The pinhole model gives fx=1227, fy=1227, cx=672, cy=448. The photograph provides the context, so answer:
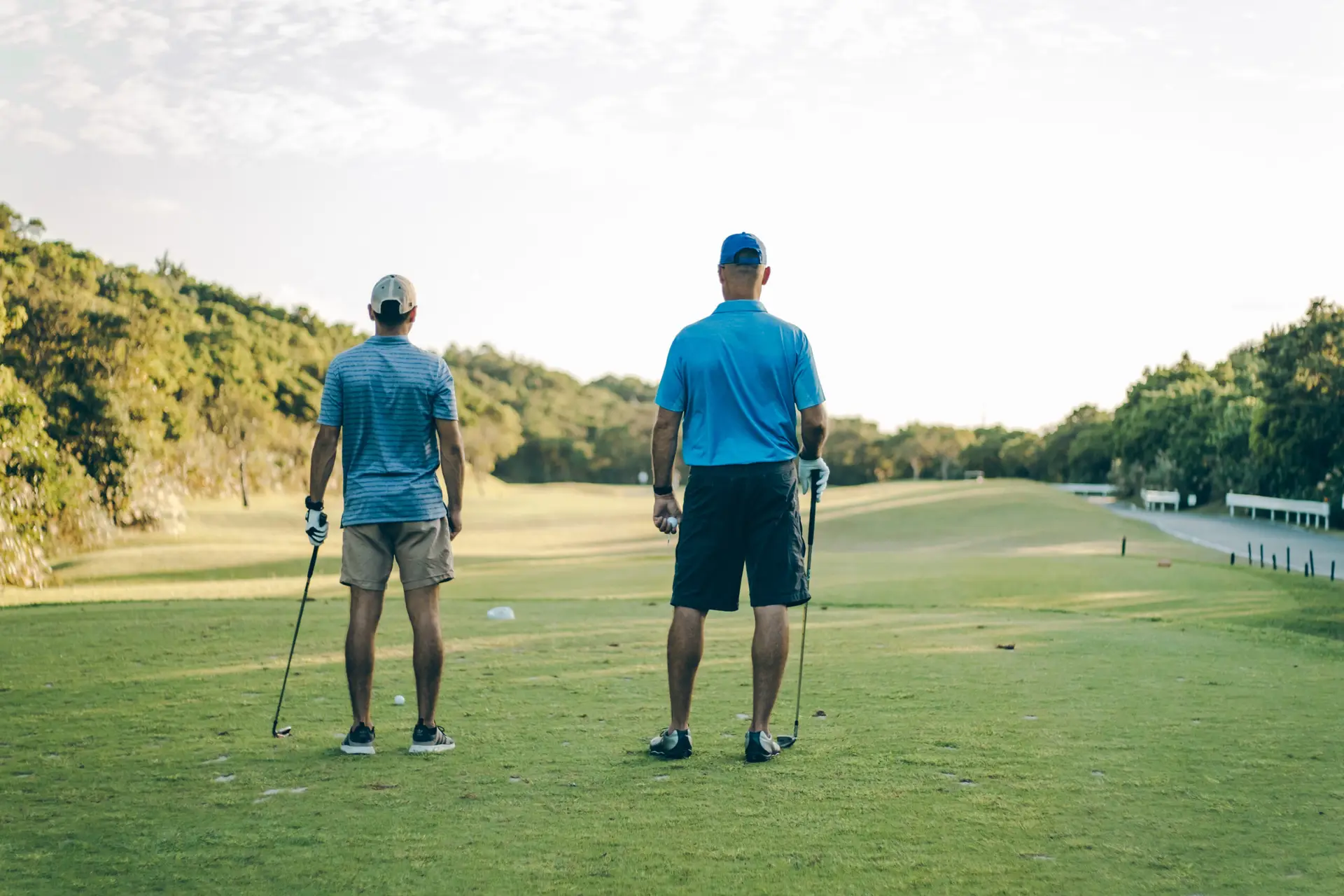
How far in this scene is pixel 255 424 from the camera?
55719mm

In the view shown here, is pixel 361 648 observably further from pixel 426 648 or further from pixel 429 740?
pixel 429 740

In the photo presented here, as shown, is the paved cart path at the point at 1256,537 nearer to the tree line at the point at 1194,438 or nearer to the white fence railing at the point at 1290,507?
the white fence railing at the point at 1290,507

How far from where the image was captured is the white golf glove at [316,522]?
595 centimetres

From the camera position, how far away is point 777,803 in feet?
14.8

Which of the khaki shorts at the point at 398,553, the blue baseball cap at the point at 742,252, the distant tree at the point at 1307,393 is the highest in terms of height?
the distant tree at the point at 1307,393

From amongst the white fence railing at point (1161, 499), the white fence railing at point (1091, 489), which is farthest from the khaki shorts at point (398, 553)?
the white fence railing at point (1091, 489)

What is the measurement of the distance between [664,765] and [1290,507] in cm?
4655

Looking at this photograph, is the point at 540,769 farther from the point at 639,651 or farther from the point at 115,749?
the point at 639,651

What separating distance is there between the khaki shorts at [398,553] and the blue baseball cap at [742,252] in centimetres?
187

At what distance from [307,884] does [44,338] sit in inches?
1406

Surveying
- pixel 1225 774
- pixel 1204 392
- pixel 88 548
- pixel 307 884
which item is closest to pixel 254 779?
pixel 307 884

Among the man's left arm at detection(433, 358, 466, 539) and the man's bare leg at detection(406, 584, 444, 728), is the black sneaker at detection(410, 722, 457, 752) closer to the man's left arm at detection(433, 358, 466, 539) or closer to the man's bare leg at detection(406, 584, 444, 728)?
the man's bare leg at detection(406, 584, 444, 728)

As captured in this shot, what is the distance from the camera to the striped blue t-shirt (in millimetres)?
5824

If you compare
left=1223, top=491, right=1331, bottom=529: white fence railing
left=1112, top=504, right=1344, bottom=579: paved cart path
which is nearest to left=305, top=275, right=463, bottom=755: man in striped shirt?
left=1112, top=504, right=1344, bottom=579: paved cart path
